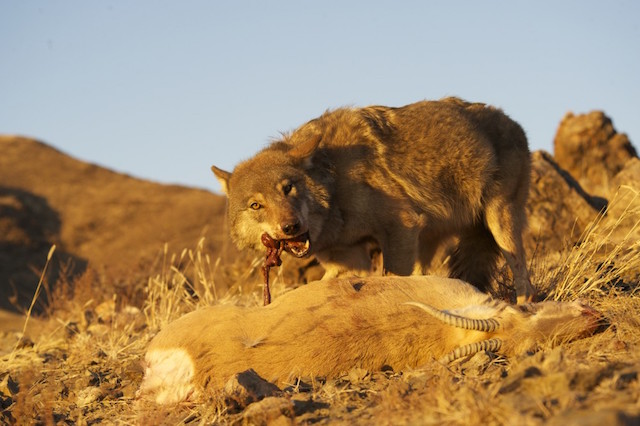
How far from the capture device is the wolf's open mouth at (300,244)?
6379 millimetres

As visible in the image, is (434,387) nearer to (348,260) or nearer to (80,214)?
(348,260)

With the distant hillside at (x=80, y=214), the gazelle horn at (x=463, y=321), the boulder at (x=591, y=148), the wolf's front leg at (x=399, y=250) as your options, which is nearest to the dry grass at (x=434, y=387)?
the gazelle horn at (x=463, y=321)

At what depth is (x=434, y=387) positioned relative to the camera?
383 cm

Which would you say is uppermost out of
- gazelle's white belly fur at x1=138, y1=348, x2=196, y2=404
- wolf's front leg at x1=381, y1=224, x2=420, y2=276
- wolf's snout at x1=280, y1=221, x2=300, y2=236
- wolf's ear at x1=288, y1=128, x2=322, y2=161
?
wolf's ear at x1=288, y1=128, x2=322, y2=161

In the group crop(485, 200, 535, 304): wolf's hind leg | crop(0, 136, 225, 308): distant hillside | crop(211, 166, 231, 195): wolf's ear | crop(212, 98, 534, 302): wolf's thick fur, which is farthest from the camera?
crop(0, 136, 225, 308): distant hillside

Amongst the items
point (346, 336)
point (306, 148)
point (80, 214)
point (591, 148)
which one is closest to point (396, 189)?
point (306, 148)

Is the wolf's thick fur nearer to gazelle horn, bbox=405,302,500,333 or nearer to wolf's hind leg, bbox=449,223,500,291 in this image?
wolf's hind leg, bbox=449,223,500,291

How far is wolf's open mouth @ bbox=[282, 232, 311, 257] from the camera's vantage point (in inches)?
251

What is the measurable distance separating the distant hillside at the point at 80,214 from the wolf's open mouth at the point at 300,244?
12.6 m

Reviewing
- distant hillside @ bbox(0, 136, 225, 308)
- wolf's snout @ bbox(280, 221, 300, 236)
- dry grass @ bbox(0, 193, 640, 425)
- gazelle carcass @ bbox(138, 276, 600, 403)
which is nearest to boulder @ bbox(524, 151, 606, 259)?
dry grass @ bbox(0, 193, 640, 425)

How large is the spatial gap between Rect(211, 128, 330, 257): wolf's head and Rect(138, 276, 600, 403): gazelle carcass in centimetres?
167

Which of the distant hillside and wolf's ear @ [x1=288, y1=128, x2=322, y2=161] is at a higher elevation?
wolf's ear @ [x1=288, y1=128, x2=322, y2=161]

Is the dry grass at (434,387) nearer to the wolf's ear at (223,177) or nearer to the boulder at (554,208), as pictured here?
the wolf's ear at (223,177)

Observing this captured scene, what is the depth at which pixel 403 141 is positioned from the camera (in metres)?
7.06
